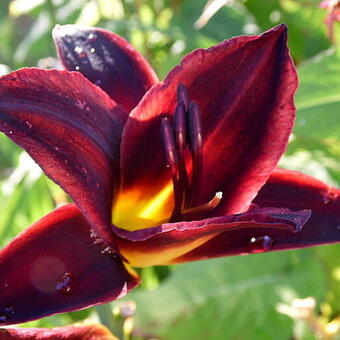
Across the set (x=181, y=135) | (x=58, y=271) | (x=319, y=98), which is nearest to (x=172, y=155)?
(x=181, y=135)

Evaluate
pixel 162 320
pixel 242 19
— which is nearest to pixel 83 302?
pixel 162 320

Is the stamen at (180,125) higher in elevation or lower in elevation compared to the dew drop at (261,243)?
higher

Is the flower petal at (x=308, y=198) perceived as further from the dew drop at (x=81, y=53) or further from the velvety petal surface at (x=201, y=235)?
the dew drop at (x=81, y=53)

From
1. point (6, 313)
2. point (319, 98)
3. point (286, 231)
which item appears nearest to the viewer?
point (6, 313)

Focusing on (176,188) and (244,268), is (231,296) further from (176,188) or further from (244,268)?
(176,188)

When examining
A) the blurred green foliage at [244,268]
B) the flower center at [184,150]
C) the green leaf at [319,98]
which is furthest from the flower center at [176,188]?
the green leaf at [319,98]

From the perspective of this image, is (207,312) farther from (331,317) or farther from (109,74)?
(109,74)

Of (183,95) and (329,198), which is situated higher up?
(183,95)
